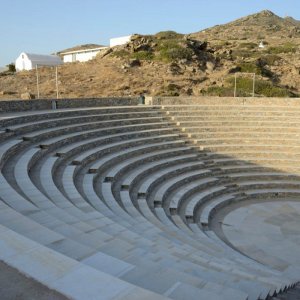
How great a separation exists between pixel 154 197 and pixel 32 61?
97.0 ft

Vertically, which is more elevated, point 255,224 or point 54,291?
point 54,291

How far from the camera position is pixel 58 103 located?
17.0m

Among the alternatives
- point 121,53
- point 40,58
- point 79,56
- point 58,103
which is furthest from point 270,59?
point 58,103

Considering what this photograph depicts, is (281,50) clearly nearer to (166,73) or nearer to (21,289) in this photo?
(166,73)

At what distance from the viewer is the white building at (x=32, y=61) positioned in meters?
35.6

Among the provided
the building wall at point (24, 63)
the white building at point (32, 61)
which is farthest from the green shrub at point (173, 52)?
the building wall at point (24, 63)

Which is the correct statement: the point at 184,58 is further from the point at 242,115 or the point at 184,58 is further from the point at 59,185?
the point at 59,185

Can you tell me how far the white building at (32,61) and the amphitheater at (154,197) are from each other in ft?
64.5

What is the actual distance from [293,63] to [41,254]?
40.6 metres

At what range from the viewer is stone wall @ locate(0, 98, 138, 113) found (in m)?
14.7

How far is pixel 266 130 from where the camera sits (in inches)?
699

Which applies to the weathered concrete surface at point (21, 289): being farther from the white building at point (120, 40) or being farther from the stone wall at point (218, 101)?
the white building at point (120, 40)

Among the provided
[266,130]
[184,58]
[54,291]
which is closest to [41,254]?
[54,291]

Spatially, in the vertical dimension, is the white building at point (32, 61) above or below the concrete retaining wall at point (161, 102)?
above
